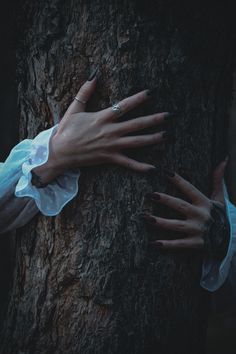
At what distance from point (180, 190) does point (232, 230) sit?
1.00 feet

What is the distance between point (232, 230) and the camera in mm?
1764

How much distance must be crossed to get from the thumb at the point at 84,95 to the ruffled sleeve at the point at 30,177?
96 millimetres

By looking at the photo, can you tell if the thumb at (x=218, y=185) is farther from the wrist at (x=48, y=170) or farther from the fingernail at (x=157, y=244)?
the wrist at (x=48, y=170)

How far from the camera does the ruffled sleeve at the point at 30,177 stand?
1.57 metres

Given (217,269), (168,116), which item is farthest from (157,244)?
(168,116)

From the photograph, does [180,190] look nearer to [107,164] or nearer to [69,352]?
[107,164]

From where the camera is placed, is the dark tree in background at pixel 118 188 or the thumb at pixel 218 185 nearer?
the dark tree in background at pixel 118 188

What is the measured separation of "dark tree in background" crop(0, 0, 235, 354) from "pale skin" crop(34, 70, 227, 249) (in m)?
0.04

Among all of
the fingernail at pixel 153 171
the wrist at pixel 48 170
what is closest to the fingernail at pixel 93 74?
the wrist at pixel 48 170

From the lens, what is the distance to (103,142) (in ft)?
4.99

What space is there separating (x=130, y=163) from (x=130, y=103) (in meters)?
0.19

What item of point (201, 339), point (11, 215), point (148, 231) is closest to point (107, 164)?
point (148, 231)

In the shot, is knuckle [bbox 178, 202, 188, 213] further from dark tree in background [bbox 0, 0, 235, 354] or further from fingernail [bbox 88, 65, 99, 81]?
fingernail [bbox 88, 65, 99, 81]

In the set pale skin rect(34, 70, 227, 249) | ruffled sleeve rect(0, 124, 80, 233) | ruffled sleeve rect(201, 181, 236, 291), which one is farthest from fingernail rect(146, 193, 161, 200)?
ruffled sleeve rect(201, 181, 236, 291)
